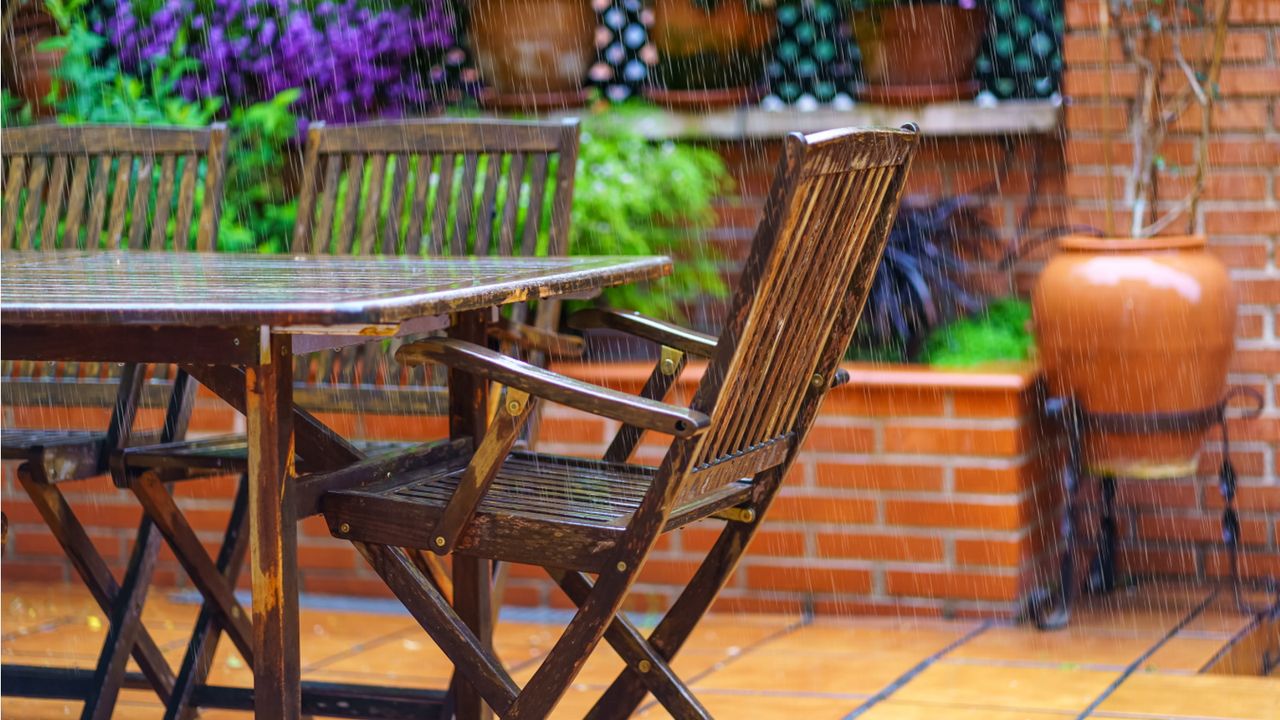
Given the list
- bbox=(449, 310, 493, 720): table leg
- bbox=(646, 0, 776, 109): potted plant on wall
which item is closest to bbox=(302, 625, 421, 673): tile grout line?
bbox=(449, 310, 493, 720): table leg

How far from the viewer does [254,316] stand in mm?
1771

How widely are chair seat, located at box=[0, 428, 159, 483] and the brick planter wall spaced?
3.89ft

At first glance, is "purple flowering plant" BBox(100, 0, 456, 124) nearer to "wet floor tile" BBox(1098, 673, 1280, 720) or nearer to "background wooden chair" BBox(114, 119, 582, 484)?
"background wooden chair" BBox(114, 119, 582, 484)

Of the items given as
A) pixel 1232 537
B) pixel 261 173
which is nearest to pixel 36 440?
pixel 261 173

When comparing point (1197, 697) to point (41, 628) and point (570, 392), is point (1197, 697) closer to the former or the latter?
point (570, 392)

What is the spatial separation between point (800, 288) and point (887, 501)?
1.75m

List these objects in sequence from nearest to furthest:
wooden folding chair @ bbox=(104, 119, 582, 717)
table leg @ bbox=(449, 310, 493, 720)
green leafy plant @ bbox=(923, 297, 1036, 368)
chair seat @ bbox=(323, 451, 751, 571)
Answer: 1. chair seat @ bbox=(323, 451, 751, 571)
2. table leg @ bbox=(449, 310, 493, 720)
3. wooden folding chair @ bbox=(104, 119, 582, 717)
4. green leafy plant @ bbox=(923, 297, 1036, 368)

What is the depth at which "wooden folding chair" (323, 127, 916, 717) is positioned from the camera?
1950 millimetres

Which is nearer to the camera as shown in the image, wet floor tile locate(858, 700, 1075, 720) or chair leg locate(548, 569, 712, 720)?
chair leg locate(548, 569, 712, 720)

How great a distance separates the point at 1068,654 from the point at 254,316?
2.21 metres

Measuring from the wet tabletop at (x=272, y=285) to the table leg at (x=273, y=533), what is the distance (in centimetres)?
12

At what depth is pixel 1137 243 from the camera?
3.67 m

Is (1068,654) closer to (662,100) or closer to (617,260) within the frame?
(617,260)

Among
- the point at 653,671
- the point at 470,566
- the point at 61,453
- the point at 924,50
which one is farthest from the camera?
the point at 924,50
